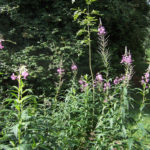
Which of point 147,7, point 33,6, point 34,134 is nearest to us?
point 34,134

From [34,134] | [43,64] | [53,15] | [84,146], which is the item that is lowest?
[84,146]

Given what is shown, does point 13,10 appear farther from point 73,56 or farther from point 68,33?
point 73,56

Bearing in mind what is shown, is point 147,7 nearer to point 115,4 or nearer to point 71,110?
point 115,4

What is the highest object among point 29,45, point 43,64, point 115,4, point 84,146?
point 115,4

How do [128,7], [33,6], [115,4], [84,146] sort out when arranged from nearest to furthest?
1. [84,146]
2. [33,6]
3. [115,4]
4. [128,7]

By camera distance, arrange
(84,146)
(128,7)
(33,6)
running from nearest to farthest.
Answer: (84,146) → (33,6) → (128,7)

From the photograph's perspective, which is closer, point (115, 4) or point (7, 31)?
point (7, 31)

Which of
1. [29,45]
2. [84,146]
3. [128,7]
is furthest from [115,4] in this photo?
[84,146]

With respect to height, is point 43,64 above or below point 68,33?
below

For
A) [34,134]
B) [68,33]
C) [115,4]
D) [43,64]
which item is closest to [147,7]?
[115,4]

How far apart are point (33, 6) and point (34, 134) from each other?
514 centimetres

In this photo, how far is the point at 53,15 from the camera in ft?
21.1

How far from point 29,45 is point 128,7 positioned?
14.1 feet

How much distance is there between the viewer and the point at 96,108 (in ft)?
10.2
